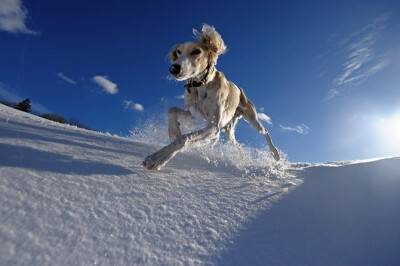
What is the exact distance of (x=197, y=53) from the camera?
11.4 feet

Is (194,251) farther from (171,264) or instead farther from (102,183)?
(102,183)

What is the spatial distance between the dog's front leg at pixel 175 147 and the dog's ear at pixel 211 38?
1.20m

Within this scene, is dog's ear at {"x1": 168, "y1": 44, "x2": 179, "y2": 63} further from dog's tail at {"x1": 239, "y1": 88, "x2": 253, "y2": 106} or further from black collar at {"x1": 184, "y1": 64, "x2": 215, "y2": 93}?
dog's tail at {"x1": 239, "y1": 88, "x2": 253, "y2": 106}

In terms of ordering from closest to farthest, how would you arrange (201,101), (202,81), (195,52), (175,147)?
(175,147)
(195,52)
(202,81)
(201,101)

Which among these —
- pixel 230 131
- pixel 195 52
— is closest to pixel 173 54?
pixel 195 52

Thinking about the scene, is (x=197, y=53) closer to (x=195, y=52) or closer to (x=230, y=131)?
(x=195, y=52)

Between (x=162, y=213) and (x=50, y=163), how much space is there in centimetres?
79

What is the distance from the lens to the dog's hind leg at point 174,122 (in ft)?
→ 11.5

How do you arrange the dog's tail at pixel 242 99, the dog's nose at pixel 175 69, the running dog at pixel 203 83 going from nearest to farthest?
the dog's nose at pixel 175 69
the running dog at pixel 203 83
the dog's tail at pixel 242 99

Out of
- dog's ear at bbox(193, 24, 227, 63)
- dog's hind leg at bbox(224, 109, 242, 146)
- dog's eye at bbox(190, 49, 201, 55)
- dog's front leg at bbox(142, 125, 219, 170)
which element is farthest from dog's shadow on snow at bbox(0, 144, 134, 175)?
dog's hind leg at bbox(224, 109, 242, 146)

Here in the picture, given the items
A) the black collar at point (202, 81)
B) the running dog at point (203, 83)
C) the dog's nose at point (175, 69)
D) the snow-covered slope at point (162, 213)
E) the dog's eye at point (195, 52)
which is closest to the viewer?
the snow-covered slope at point (162, 213)

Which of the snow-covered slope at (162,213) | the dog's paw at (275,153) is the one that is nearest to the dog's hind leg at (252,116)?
the dog's paw at (275,153)

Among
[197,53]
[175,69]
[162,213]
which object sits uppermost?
[197,53]

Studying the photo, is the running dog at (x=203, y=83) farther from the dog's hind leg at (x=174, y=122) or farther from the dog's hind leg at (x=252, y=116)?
the dog's hind leg at (x=252, y=116)
